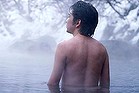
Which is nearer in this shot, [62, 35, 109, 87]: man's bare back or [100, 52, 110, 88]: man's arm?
[62, 35, 109, 87]: man's bare back

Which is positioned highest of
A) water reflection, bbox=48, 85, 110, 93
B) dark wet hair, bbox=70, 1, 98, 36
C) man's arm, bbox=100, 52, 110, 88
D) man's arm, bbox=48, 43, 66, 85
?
dark wet hair, bbox=70, 1, 98, 36

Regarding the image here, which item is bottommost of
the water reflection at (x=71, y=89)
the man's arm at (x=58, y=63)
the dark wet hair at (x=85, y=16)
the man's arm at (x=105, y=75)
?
the water reflection at (x=71, y=89)

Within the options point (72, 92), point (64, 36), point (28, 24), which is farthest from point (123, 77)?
point (28, 24)

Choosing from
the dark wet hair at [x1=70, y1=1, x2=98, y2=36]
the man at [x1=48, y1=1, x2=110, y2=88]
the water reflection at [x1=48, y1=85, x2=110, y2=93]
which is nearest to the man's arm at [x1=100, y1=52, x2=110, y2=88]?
the man at [x1=48, y1=1, x2=110, y2=88]

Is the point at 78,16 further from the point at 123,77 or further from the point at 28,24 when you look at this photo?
the point at 28,24

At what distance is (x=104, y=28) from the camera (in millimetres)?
11211

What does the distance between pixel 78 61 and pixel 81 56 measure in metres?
0.05

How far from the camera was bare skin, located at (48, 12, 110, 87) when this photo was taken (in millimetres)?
3260

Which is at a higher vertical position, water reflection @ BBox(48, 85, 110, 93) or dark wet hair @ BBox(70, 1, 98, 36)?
dark wet hair @ BBox(70, 1, 98, 36)

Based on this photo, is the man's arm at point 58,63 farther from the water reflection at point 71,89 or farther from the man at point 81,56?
the water reflection at point 71,89

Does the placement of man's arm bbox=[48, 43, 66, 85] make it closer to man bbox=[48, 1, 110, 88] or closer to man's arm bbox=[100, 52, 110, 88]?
man bbox=[48, 1, 110, 88]

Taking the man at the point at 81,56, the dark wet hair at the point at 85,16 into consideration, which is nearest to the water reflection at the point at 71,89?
the man at the point at 81,56

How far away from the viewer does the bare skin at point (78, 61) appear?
3260 mm

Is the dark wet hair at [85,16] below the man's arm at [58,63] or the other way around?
the other way around
